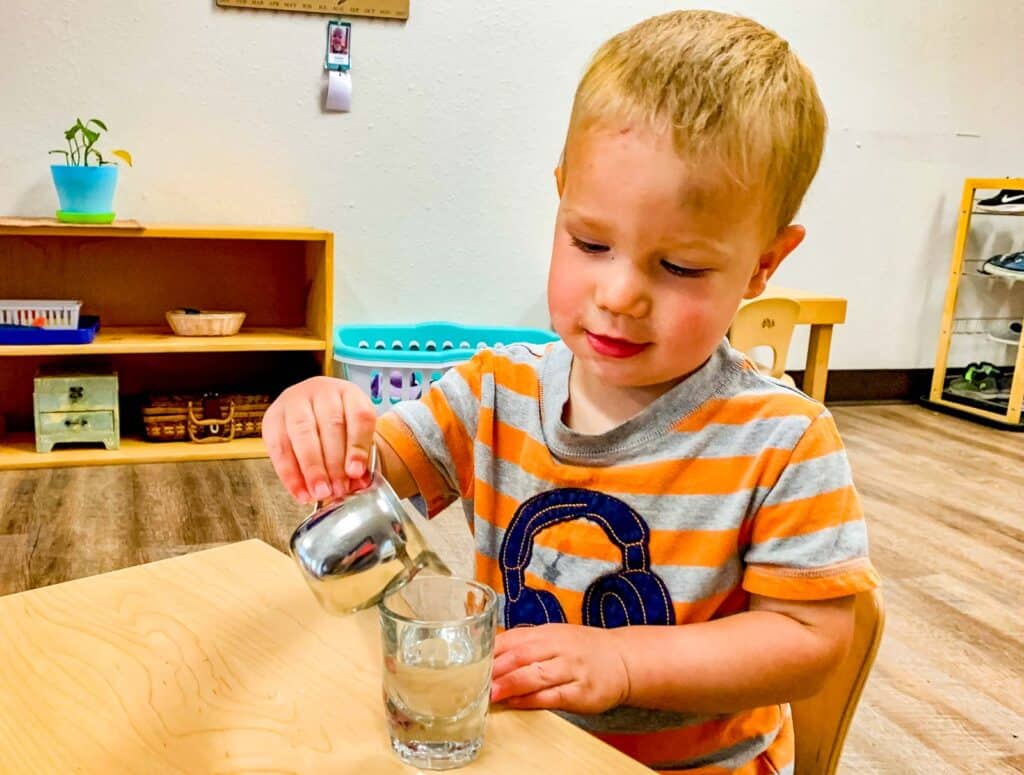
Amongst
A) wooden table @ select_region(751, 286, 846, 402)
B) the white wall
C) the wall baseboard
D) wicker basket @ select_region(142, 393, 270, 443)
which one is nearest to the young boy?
wicker basket @ select_region(142, 393, 270, 443)

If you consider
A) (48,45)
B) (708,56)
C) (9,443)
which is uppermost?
(48,45)

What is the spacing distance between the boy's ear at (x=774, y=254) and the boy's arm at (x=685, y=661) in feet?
0.73

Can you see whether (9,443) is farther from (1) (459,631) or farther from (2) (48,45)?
(1) (459,631)

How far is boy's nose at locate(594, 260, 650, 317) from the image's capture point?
1.91 feet

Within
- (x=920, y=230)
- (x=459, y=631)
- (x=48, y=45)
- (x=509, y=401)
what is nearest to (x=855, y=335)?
(x=920, y=230)

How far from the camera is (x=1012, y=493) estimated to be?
264 cm

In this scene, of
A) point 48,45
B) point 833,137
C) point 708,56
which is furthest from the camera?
point 833,137

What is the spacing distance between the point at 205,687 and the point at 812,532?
0.39 meters

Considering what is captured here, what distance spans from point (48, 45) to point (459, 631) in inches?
102

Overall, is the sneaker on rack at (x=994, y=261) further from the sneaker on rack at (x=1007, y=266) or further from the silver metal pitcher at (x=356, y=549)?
the silver metal pitcher at (x=356, y=549)

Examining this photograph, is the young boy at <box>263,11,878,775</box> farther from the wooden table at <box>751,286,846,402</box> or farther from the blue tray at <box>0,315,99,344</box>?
the wooden table at <box>751,286,846,402</box>

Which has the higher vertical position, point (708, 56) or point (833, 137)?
point (833, 137)

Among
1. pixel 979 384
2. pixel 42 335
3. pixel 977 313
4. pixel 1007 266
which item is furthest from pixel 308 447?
pixel 977 313

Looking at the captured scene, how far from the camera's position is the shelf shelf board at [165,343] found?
244 centimetres
